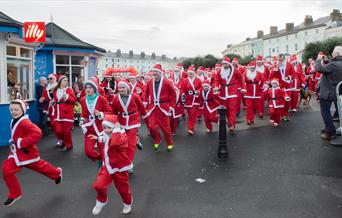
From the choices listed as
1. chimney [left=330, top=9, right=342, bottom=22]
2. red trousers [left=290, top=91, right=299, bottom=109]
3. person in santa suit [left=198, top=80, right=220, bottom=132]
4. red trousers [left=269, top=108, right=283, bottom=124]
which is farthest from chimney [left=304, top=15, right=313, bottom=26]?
person in santa suit [left=198, top=80, right=220, bottom=132]

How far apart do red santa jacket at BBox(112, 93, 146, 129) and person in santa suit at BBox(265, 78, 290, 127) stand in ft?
17.3

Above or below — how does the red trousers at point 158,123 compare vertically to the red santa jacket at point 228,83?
below

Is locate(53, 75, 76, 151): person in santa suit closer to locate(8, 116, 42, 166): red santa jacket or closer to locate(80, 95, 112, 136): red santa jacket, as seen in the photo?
locate(80, 95, 112, 136): red santa jacket

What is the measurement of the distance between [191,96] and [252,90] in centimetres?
221

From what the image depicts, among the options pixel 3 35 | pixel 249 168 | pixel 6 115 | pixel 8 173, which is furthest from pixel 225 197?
pixel 3 35

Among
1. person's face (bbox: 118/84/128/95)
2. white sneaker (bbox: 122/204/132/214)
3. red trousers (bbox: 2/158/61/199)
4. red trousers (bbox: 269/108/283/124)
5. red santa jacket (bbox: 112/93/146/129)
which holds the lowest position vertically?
white sneaker (bbox: 122/204/132/214)

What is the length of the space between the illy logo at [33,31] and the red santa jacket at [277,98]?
24.3 feet

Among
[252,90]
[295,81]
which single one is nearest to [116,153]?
[252,90]

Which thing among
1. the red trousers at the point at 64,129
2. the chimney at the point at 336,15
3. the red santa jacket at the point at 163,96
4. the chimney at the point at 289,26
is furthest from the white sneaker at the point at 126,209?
the chimney at the point at 289,26

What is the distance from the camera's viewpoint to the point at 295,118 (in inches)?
449

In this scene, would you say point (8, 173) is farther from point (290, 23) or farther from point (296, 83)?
point (290, 23)

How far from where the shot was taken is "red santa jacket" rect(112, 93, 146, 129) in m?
6.20

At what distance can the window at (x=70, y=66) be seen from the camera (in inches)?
628

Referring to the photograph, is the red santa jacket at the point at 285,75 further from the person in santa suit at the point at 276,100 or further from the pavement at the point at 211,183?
the pavement at the point at 211,183
